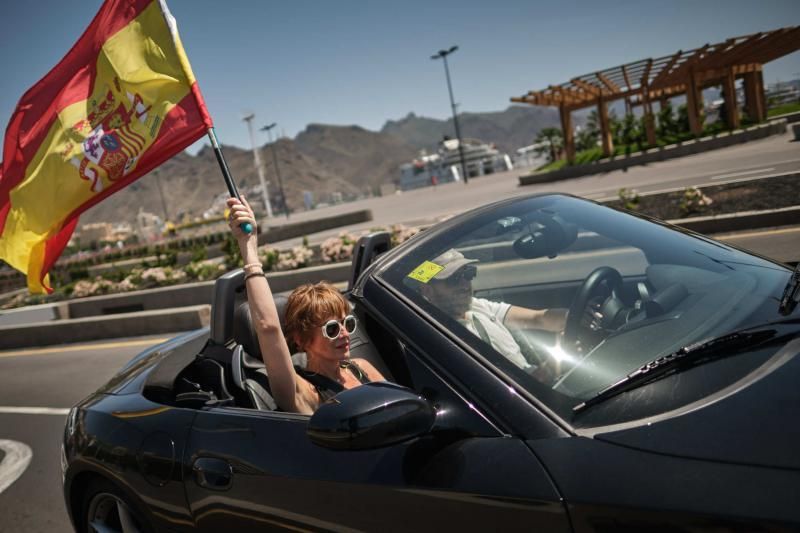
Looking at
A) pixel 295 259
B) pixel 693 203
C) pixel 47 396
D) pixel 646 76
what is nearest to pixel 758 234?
pixel 693 203

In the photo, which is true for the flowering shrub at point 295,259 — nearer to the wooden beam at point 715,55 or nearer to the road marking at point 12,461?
the road marking at point 12,461

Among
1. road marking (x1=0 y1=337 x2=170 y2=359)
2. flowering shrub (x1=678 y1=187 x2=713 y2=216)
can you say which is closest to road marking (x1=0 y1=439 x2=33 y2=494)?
road marking (x1=0 y1=337 x2=170 y2=359)

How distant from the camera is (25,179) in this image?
3666 mm

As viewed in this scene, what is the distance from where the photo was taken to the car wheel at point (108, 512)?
252 centimetres

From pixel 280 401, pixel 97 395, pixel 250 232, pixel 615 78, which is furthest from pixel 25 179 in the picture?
pixel 615 78

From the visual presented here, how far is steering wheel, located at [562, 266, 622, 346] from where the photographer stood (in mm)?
2197

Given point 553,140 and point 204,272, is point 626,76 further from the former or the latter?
point 553,140

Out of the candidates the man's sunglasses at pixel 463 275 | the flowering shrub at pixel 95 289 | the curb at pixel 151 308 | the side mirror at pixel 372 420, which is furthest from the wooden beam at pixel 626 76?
the side mirror at pixel 372 420

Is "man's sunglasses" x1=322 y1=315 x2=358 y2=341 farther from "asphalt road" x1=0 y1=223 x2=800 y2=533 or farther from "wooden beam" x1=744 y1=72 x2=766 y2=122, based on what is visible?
"wooden beam" x1=744 y1=72 x2=766 y2=122

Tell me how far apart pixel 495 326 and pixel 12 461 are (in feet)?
15.8

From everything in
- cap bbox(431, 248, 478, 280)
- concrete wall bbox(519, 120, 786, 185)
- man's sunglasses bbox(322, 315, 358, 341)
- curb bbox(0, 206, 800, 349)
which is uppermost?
cap bbox(431, 248, 478, 280)

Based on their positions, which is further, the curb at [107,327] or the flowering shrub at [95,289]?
the flowering shrub at [95,289]

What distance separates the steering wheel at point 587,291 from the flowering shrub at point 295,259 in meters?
10.3

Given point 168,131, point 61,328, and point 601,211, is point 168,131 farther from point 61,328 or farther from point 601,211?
point 61,328
